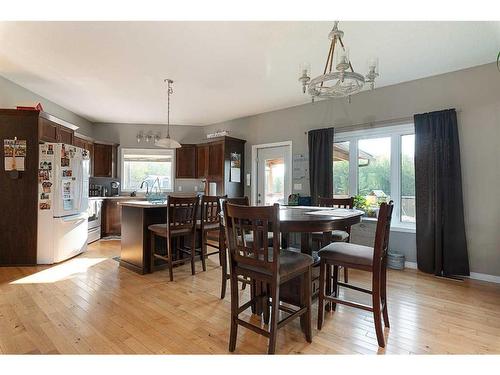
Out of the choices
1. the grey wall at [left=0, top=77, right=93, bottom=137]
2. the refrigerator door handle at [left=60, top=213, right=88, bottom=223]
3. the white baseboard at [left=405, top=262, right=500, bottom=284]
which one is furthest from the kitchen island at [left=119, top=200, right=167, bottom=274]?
the white baseboard at [left=405, top=262, right=500, bottom=284]

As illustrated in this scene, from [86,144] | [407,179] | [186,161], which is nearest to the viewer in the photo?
[407,179]

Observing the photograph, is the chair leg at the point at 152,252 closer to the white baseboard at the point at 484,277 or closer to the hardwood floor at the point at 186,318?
the hardwood floor at the point at 186,318

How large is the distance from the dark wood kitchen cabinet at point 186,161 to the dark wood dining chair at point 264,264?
14.5 ft

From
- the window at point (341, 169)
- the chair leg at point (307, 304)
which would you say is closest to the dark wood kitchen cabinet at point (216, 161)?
the window at point (341, 169)

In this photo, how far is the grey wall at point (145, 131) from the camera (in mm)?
6070

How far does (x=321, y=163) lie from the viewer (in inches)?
166

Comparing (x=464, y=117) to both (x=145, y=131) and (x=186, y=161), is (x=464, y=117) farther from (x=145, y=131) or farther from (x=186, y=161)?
(x=145, y=131)

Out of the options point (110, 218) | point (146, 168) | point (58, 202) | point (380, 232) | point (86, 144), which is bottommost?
point (110, 218)

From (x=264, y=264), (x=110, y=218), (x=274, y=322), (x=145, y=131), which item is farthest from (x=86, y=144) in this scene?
(x=274, y=322)

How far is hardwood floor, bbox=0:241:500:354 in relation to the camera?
5.75ft

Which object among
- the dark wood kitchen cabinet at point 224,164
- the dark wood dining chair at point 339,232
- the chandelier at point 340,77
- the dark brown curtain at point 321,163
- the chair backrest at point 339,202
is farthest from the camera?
the dark wood kitchen cabinet at point 224,164

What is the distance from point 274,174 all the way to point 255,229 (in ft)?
11.8

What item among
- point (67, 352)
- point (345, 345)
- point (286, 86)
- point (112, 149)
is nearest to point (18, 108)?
point (112, 149)

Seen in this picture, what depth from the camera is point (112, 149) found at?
19.2 feet
